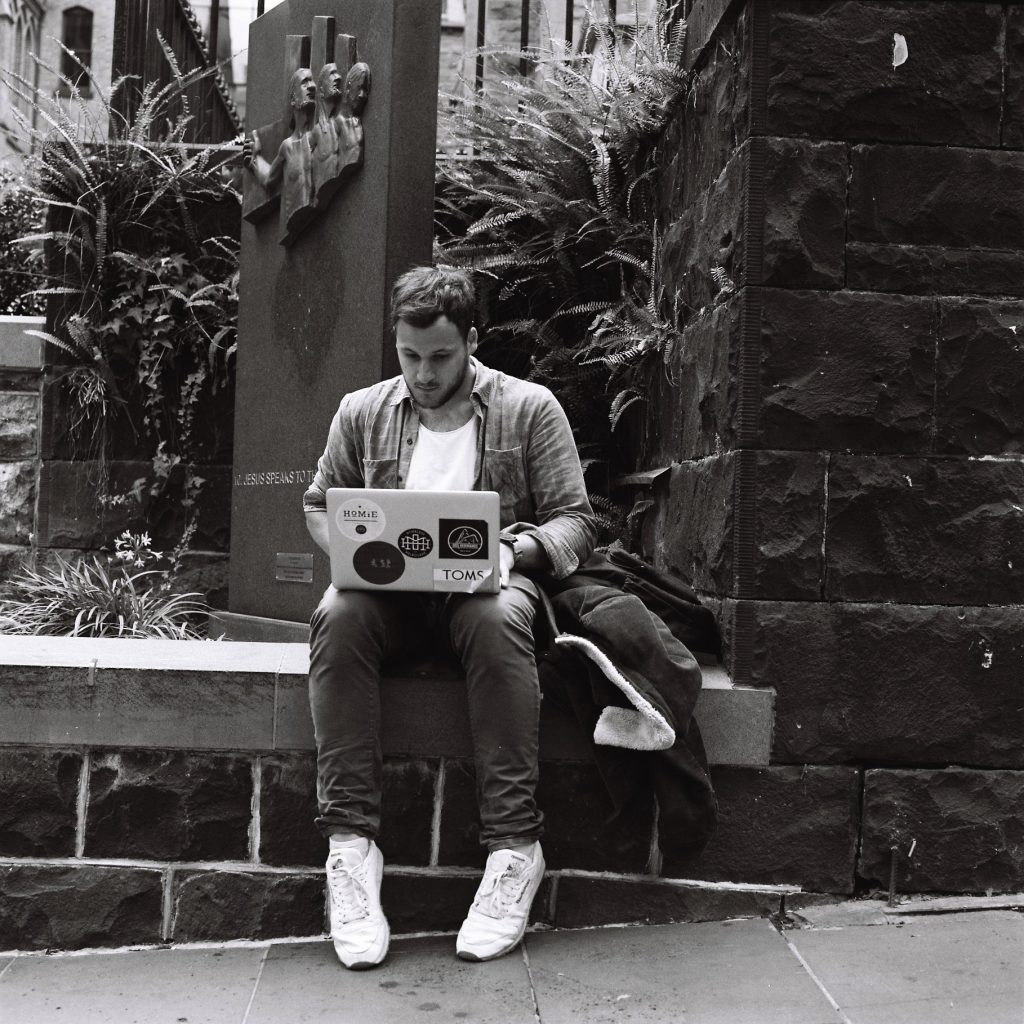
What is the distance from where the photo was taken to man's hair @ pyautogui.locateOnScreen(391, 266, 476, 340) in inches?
140

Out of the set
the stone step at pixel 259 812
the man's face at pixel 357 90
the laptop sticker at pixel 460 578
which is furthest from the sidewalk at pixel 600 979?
the man's face at pixel 357 90

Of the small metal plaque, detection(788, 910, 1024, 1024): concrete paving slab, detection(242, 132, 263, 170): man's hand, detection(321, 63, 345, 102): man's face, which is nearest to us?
detection(788, 910, 1024, 1024): concrete paving slab

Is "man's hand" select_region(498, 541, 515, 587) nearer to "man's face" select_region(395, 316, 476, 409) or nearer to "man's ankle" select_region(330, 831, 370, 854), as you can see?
"man's face" select_region(395, 316, 476, 409)

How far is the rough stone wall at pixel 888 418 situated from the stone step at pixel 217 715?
0.49 ft

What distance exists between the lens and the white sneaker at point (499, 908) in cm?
327

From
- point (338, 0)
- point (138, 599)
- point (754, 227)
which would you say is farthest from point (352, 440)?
point (338, 0)

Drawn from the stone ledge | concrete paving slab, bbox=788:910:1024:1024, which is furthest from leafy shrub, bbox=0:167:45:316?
concrete paving slab, bbox=788:910:1024:1024

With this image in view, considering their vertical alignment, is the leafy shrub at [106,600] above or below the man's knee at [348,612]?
below

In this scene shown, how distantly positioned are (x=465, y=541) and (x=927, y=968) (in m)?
1.59

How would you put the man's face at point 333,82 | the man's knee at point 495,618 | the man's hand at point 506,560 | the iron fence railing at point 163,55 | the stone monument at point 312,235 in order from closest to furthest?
1. the man's knee at point 495,618
2. the man's hand at point 506,560
3. the stone monument at point 312,235
4. the man's face at point 333,82
5. the iron fence railing at point 163,55

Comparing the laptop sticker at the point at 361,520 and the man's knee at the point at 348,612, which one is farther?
the man's knee at the point at 348,612

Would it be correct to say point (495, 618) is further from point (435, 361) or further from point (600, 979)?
point (600, 979)

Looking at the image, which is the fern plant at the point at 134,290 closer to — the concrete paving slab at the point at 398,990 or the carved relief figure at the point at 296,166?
the carved relief figure at the point at 296,166

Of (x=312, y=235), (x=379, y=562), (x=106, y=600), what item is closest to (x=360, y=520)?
(x=379, y=562)
